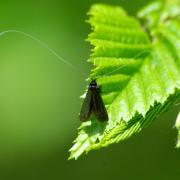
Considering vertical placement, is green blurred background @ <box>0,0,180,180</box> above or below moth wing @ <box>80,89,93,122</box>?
above

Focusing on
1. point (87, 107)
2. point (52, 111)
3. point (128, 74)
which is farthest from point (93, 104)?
point (52, 111)

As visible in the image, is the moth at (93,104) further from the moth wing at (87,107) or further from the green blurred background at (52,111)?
the green blurred background at (52,111)

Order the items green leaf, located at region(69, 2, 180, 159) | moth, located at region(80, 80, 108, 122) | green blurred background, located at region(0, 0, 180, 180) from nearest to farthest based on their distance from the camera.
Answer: green leaf, located at region(69, 2, 180, 159) → moth, located at region(80, 80, 108, 122) → green blurred background, located at region(0, 0, 180, 180)

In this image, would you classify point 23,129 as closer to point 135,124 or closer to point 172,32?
point 172,32

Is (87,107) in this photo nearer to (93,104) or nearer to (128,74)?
(93,104)

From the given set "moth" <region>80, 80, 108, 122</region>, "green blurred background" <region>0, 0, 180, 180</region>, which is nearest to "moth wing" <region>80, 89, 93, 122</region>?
"moth" <region>80, 80, 108, 122</region>

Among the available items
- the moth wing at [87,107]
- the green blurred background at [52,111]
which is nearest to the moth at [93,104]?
the moth wing at [87,107]

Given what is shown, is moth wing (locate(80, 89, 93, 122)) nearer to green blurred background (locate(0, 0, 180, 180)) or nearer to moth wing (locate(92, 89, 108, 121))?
moth wing (locate(92, 89, 108, 121))
